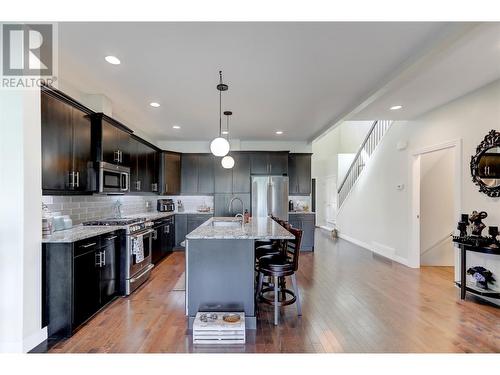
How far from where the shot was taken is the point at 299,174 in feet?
22.0

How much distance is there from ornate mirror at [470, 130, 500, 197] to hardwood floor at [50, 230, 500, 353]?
1.45 meters

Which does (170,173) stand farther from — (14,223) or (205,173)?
(14,223)

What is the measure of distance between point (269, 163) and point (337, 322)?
14.0ft

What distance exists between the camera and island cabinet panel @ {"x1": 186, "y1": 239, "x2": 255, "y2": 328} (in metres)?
2.65

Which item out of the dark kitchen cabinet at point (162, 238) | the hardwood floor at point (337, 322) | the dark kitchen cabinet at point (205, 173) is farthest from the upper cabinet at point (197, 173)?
the hardwood floor at point (337, 322)

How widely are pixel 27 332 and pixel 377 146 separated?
6514 millimetres

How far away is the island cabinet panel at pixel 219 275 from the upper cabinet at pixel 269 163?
13.0 feet

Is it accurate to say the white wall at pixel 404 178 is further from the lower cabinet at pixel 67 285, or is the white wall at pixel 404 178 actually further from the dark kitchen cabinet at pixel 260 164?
the lower cabinet at pixel 67 285

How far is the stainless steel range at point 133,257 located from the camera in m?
3.43

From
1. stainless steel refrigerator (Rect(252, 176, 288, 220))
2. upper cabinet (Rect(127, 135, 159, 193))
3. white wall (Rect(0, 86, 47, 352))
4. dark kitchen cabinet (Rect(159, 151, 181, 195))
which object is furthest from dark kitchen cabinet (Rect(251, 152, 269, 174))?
white wall (Rect(0, 86, 47, 352))

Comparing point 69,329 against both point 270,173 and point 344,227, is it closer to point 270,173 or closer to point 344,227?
point 270,173

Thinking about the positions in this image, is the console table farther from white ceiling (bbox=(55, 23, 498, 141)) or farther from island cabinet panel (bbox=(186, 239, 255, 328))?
island cabinet panel (bbox=(186, 239, 255, 328))

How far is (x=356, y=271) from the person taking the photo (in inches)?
178
